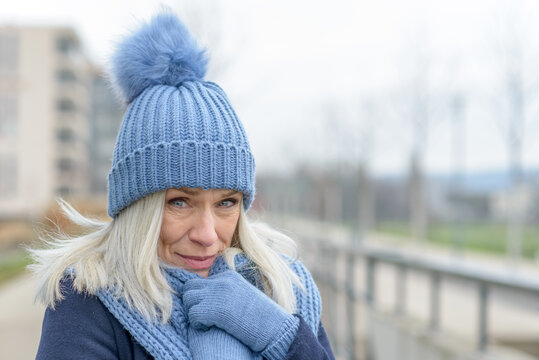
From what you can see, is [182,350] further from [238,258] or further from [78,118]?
[78,118]

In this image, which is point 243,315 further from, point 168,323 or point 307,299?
point 307,299

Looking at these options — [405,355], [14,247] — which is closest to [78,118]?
[14,247]

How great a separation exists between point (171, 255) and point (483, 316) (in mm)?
2925

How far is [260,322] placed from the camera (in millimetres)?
1623

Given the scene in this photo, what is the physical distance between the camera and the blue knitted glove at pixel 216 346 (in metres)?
1.57

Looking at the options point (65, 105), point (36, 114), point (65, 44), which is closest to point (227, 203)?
point (36, 114)

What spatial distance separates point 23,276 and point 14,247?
10.8 m

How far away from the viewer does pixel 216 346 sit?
158 cm

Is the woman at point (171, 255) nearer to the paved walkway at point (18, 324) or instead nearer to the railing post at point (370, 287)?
the paved walkway at point (18, 324)

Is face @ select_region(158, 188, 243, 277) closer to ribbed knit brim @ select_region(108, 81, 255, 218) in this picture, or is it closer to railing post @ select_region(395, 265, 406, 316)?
ribbed knit brim @ select_region(108, 81, 255, 218)

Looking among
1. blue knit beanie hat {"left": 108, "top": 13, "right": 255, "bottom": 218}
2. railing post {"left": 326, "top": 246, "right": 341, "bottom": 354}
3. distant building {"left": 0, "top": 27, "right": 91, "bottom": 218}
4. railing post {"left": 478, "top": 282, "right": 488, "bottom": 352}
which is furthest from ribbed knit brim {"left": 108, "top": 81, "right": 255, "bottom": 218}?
distant building {"left": 0, "top": 27, "right": 91, "bottom": 218}

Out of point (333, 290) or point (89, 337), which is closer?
point (89, 337)

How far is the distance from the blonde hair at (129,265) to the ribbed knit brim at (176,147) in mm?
66

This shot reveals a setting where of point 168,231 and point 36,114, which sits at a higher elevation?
point 36,114
